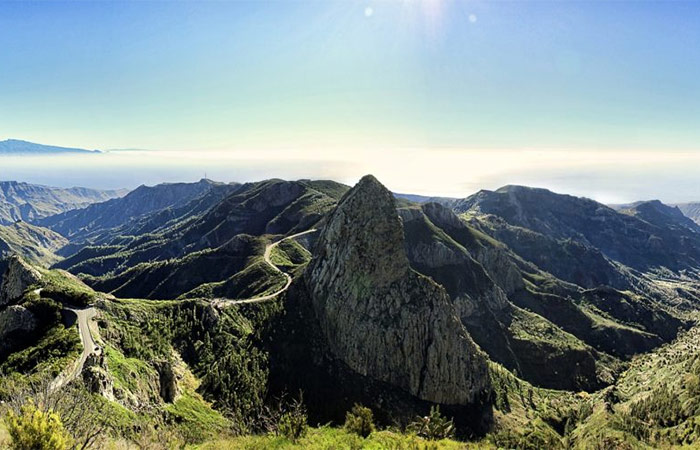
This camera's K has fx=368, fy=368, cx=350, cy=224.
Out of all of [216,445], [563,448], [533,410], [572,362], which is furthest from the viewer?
[572,362]

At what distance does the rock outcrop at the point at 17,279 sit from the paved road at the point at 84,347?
1804 inches

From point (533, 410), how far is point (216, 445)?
136329 mm

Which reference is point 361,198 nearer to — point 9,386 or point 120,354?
point 120,354

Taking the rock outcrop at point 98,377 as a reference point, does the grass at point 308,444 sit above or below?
below

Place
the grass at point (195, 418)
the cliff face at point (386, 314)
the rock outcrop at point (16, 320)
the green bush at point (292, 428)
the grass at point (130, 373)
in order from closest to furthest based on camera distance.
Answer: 1. the green bush at point (292, 428)
2. the grass at point (195, 418)
3. the grass at point (130, 373)
4. the rock outcrop at point (16, 320)
5. the cliff face at point (386, 314)

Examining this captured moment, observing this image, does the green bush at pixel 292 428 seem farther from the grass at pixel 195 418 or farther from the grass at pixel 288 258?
the grass at pixel 288 258

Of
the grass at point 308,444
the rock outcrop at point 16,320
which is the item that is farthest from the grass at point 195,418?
the rock outcrop at point 16,320

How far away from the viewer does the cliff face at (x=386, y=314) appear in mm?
113250

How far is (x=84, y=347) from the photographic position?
61031 mm

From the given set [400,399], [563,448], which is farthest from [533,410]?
[400,399]

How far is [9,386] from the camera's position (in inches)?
1588

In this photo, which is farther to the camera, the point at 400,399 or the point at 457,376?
the point at 457,376

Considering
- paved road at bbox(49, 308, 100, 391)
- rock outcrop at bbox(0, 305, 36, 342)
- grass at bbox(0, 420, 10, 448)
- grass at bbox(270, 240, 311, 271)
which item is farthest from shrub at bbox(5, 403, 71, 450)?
grass at bbox(270, 240, 311, 271)

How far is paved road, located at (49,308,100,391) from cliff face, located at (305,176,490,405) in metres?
64.7
